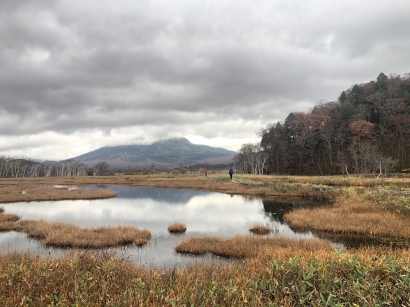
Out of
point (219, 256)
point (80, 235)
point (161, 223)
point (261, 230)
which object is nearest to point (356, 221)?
point (261, 230)

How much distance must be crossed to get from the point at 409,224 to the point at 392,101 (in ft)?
270

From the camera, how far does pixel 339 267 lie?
317 inches

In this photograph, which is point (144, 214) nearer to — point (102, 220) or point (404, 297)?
point (102, 220)

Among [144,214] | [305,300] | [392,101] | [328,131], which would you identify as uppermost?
[392,101]

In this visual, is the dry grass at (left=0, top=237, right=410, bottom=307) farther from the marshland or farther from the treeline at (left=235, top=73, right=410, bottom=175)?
the treeline at (left=235, top=73, right=410, bottom=175)

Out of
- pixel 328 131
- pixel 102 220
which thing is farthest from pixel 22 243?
pixel 328 131

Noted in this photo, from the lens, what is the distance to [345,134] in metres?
88.6

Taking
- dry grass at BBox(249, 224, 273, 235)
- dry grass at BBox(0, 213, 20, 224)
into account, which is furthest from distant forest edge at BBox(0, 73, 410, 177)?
dry grass at BBox(0, 213, 20, 224)

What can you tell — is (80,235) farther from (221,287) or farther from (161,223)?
(221,287)

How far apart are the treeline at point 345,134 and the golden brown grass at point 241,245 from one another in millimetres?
68355

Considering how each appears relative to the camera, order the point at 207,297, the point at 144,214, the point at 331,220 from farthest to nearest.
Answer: the point at 144,214, the point at 331,220, the point at 207,297

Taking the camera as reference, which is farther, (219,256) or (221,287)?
(219,256)

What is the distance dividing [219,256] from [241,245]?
67.3 inches

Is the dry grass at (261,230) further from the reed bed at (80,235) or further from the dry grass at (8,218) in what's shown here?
the dry grass at (8,218)
